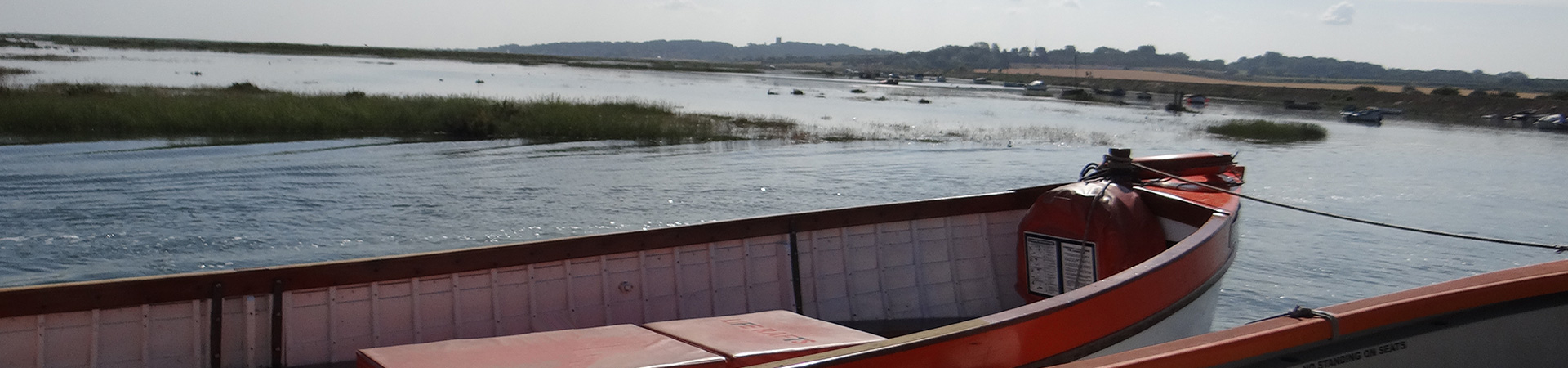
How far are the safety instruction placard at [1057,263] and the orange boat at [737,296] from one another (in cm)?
1

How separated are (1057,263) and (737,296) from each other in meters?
2.53

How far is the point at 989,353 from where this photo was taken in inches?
170

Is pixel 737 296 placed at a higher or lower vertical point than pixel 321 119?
lower

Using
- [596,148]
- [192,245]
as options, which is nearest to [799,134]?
[596,148]

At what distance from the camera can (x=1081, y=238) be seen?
7.42 m

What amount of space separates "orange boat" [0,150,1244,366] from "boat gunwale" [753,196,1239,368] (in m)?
0.01

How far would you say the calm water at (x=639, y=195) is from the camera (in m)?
14.8

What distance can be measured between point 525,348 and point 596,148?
84.1ft

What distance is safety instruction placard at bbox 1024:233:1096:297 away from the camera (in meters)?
7.41

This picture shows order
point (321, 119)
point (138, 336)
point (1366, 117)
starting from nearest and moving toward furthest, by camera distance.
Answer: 1. point (138, 336)
2. point (321, 119)
3. point (1366, 117)

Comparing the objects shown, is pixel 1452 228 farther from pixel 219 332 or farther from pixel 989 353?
pixel 219 332

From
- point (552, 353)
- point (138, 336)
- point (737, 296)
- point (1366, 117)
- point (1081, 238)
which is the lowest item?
point (737, 296)

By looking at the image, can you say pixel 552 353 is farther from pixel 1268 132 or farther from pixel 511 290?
pixel 1268 132

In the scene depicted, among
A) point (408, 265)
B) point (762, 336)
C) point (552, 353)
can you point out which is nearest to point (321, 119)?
point (408, 265)
